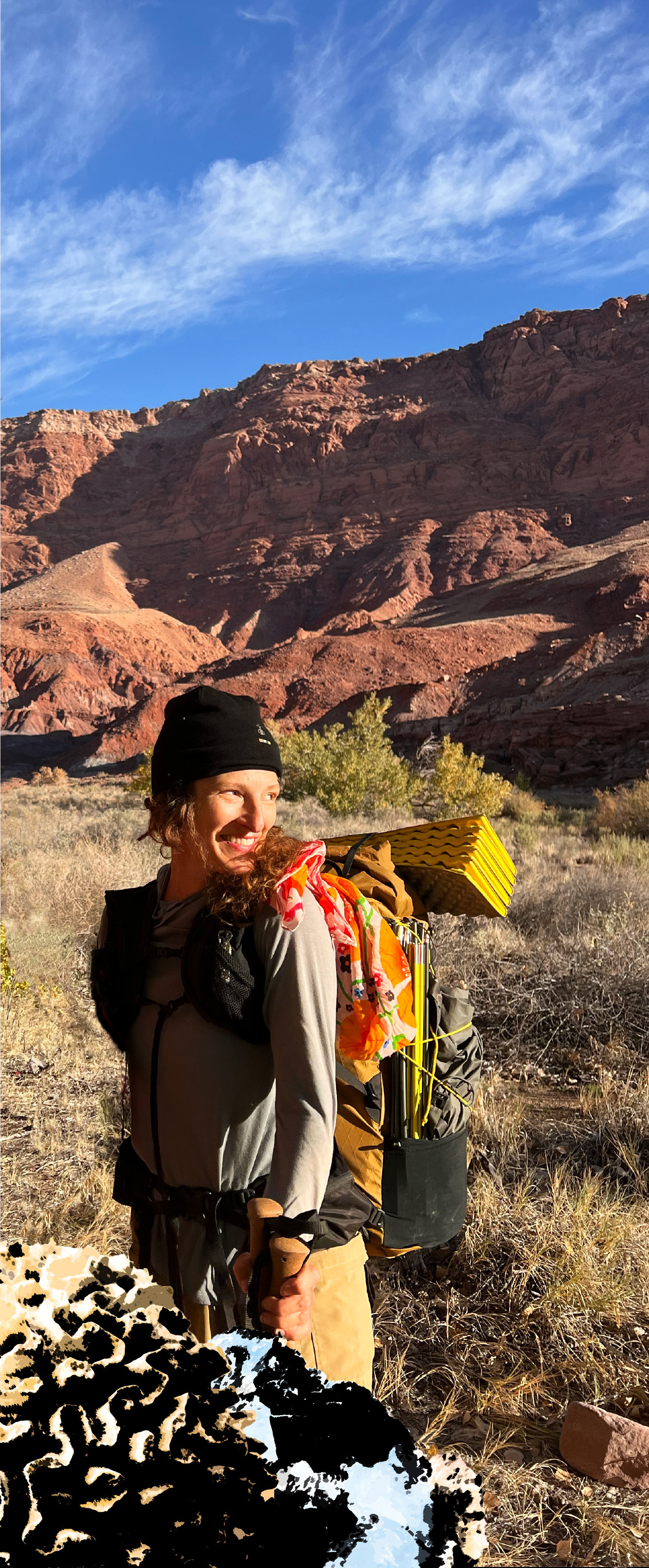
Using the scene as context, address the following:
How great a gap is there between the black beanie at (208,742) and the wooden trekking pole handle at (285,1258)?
0.72 metres

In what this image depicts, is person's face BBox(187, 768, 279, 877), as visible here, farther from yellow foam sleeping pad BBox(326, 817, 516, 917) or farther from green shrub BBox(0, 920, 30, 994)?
green shrub BBox(0, 920, 30, 994)

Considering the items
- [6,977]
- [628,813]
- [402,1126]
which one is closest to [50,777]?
[628,813]

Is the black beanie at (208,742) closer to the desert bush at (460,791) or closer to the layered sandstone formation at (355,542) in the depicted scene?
the desert bush at (460,791)

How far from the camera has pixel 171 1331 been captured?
89cm

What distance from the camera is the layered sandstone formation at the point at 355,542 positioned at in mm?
41031

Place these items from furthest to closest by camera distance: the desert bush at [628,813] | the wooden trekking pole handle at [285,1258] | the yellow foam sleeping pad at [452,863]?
the desert bush at [628,813] → the yellow foam sleeping pad at [452,863] → the wooden trekking pole handle at [285,1258]

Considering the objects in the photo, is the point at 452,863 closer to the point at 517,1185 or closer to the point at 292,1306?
the point at 292,1306

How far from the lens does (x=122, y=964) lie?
5.01ft

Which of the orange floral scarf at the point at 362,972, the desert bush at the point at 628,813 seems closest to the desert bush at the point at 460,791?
the desert bush at the point at 628,813

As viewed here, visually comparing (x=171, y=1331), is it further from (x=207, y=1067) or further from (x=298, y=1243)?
(x=207, y=1067)

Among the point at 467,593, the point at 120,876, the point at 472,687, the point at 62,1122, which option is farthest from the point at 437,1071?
the point at 467,593

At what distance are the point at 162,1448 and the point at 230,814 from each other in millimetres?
901

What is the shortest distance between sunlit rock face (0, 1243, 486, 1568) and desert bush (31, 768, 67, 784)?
3275 cm

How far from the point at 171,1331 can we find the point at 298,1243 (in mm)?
314
